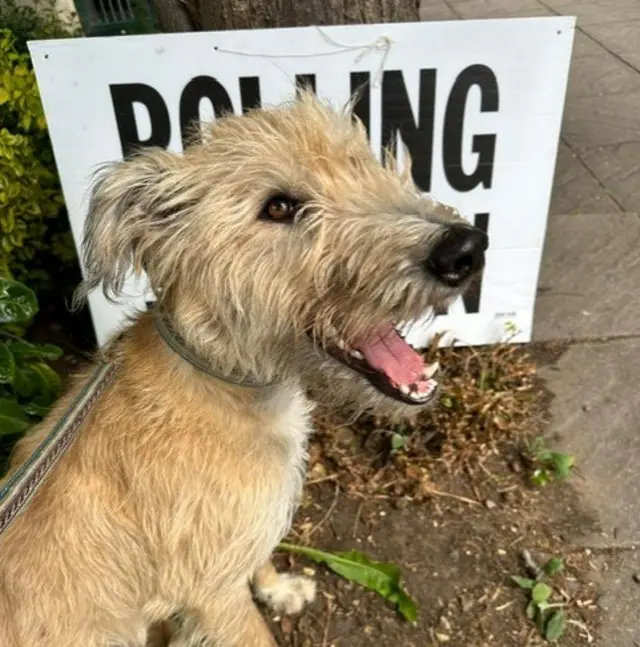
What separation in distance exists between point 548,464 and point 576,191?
269 cm

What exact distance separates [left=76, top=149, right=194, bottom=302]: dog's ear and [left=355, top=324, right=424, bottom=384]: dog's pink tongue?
0.66 metres

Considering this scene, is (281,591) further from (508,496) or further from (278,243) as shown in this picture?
(278,243)

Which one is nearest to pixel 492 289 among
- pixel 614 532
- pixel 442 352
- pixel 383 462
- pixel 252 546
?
pixel 442 352

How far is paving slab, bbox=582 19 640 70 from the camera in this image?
24.6 feet

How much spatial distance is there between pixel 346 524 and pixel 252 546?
1067mm

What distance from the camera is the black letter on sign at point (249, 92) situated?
3264 millimetres

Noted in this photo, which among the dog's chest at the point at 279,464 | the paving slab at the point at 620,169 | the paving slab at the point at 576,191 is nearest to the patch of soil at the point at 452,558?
the dog's chest at the point at 279,464

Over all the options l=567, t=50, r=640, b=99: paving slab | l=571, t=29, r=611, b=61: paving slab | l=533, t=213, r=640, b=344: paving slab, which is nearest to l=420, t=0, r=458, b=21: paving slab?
l=571, t=29, r=611, b=61: paving slab

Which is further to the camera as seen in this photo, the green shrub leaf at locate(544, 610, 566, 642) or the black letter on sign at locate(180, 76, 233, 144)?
the black letter on sign at locate(180, 76, 233, 144)

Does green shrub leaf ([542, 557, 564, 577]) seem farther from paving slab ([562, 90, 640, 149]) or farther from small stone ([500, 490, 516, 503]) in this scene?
paving slab ([562, 90, 640, 149])

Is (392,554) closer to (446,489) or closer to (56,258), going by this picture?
(446,489)

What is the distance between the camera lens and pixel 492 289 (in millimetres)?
3967

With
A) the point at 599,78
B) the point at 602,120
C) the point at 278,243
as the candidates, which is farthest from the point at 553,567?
the point at 599,78

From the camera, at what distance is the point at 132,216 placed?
222 cm
